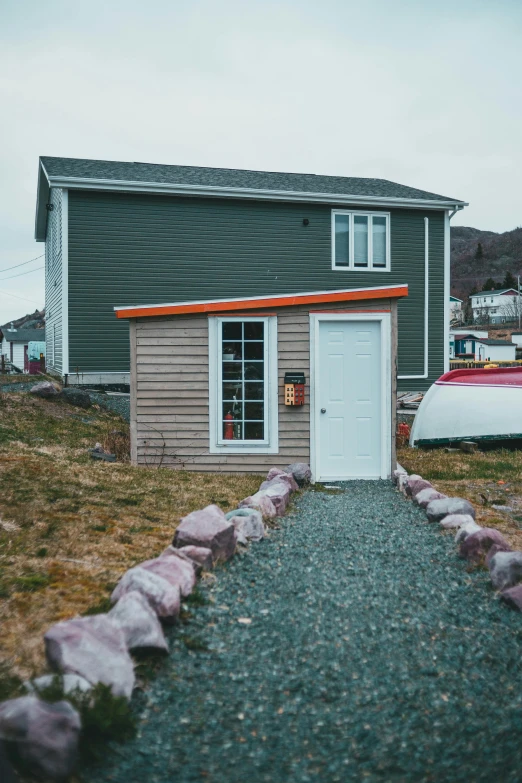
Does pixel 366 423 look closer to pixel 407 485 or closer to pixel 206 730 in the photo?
pixel 407 485

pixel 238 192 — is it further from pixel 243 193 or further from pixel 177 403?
pixel 177 403

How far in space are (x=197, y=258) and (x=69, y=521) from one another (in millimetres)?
12156

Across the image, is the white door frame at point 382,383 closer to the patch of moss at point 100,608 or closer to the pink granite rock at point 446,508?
the pink granite rock at point 446,508

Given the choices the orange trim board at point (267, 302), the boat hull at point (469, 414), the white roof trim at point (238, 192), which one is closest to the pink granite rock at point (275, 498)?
the orange trim board at point (267, 302)

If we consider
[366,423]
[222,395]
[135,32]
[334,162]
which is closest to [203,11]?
[135,32]

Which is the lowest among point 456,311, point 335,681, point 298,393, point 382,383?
point 335,681

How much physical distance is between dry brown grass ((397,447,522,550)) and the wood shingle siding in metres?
1.85

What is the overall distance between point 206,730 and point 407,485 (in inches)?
188

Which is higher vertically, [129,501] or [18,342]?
[18,342]

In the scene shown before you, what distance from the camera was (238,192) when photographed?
16438 millimetres

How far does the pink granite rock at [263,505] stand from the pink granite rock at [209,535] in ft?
3.73

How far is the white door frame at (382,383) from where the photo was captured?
815cm

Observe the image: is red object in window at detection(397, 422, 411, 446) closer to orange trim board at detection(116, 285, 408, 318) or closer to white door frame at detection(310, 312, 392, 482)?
white door frame at detection(310, 312, 392, 482)

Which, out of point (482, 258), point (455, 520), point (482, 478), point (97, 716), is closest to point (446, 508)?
point (455, 520)
